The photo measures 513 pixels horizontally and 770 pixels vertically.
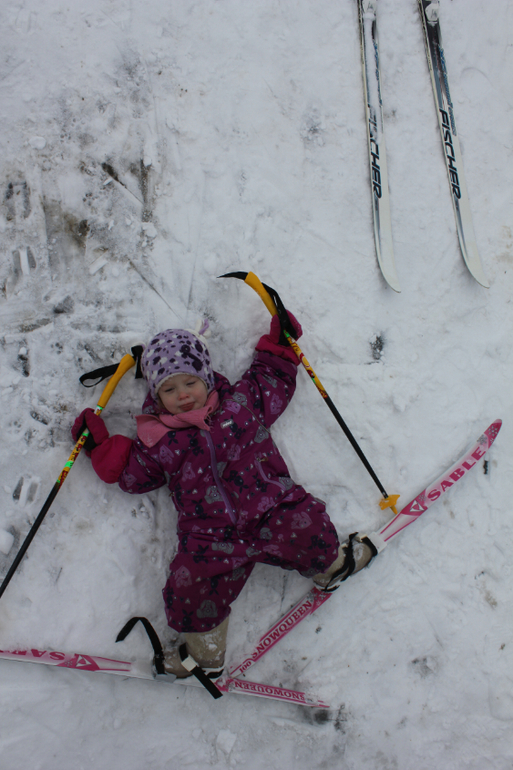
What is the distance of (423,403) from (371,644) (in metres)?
1.61

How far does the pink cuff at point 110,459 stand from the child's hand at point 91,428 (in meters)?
0.03

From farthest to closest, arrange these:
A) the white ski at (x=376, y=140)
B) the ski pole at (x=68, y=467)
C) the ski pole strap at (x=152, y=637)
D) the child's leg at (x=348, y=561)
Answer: the white ski at (x=376, y=140) → the child's leg at (x=348, y=561) → the ski pole strap at (x=152, y=637) → the ski pole at (x=68, y=467)

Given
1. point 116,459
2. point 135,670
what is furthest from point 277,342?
point 135,670

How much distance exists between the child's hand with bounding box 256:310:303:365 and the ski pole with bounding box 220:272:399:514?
0.09ft

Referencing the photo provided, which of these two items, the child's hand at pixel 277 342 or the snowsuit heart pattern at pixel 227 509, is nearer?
the snowsuit heart pattern at pixel 227 509

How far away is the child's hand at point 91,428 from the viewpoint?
105 inches

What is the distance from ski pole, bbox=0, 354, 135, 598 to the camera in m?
2.54

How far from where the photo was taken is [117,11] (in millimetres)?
3074

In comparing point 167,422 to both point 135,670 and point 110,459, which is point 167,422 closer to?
point 110,459

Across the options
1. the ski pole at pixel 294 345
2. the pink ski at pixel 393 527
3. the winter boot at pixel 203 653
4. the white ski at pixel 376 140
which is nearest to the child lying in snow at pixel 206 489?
the winter boot at pixel 203 653

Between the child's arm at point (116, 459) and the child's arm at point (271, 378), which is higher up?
the child's arm at point (271, 378)

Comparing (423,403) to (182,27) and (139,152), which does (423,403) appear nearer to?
(139,152)

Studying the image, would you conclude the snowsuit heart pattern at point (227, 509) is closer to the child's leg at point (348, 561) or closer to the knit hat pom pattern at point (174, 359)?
the child's leg at point (348, 561)

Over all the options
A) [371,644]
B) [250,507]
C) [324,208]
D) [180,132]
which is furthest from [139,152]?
[371,644]
